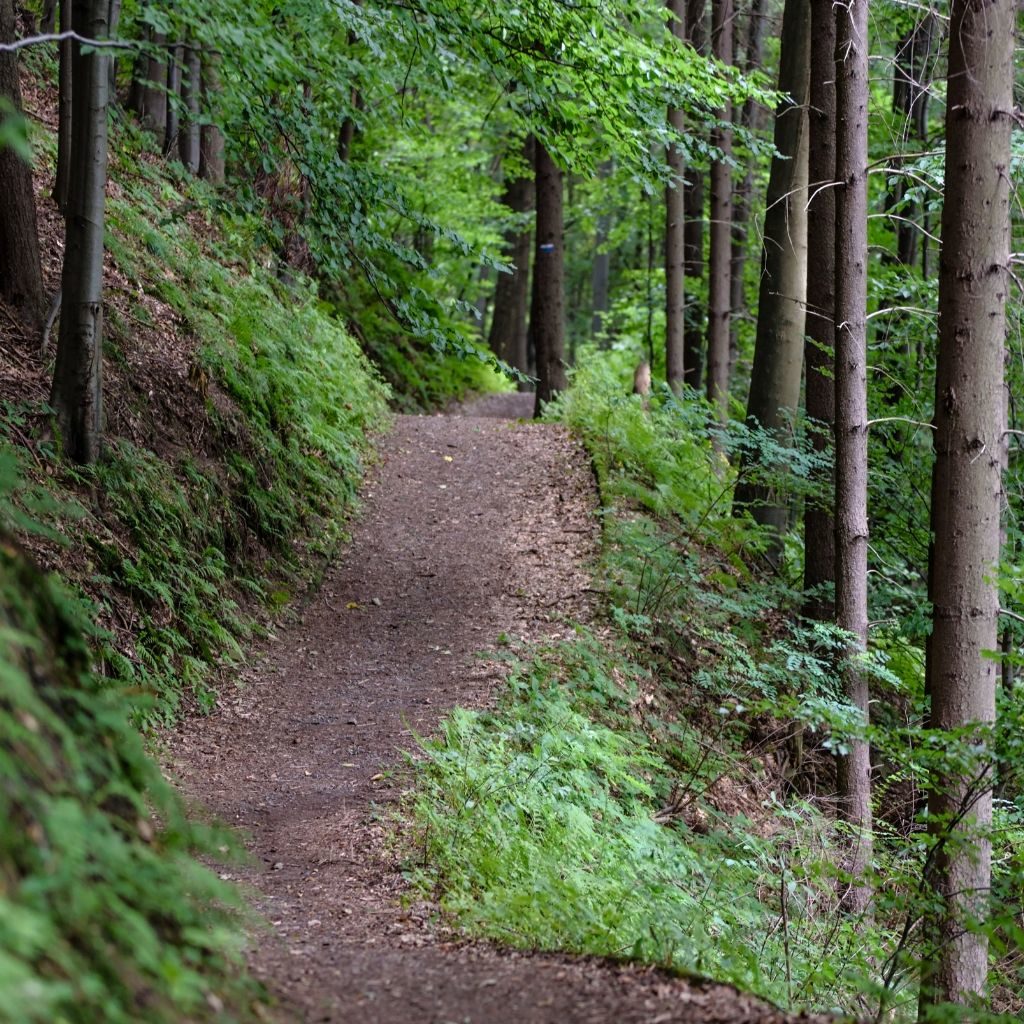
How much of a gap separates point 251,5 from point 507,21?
6.64ft

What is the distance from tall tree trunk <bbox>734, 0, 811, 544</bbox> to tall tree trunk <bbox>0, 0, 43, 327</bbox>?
731 centimetres

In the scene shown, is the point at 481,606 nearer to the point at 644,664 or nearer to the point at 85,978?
the point at 644,664

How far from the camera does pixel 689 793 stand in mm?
8094

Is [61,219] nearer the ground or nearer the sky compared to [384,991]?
nearer the sky

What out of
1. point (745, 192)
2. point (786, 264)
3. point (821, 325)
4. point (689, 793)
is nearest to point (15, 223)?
point (689, 793)

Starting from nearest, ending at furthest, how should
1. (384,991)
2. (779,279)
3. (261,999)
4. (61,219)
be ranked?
(261,999), (384,991), (61,219), (779,279)

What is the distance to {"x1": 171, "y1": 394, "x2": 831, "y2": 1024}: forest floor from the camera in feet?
12.5

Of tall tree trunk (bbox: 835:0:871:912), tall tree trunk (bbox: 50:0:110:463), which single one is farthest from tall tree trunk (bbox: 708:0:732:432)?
tall tree trunk (bbox: 50:0:110:463)

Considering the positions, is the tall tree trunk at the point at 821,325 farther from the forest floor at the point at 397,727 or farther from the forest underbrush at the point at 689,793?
the forest floor at the point at 397,727

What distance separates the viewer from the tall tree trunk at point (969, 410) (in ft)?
19.3

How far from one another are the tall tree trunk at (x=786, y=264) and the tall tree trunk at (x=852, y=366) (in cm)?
398

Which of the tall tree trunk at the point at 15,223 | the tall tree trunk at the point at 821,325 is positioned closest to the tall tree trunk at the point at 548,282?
the tall tree trunk at the point at 821,325

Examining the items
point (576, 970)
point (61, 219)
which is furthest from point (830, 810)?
point (61, 219)

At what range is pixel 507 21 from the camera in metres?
8.59
